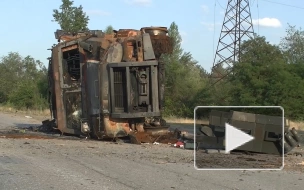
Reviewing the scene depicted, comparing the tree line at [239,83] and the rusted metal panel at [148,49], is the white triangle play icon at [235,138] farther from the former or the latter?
the tree line at [239,83]

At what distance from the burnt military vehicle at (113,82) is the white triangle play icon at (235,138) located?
13.7 feet

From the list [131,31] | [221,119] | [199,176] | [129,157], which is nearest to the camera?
[199,176]

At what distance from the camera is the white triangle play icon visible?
8.88m

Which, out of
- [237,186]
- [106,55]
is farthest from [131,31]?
[237,186]

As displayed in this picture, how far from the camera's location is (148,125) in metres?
14.8

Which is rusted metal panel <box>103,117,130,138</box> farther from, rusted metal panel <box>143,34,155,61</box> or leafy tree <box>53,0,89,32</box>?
leafy tree <box>53,0,89,32</box>

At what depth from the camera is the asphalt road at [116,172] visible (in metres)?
7.78

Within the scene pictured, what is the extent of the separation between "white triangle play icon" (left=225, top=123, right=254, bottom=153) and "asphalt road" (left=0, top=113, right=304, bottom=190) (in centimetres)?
55

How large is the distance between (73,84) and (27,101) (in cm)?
4220

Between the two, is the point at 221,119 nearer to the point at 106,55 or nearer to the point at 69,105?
the point at 106,55

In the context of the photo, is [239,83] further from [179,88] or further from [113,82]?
[113,82]

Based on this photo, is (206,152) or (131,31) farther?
(131,31)

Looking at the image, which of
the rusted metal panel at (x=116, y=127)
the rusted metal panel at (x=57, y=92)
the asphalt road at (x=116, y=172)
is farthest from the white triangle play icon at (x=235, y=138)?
the rusted metal panel at (x=57, y=92)
